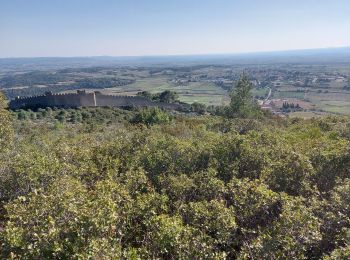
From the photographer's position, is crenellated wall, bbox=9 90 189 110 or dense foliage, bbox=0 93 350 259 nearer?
dense foliage, bbox=0 93 350 259

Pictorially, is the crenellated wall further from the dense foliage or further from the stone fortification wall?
the dense foliage

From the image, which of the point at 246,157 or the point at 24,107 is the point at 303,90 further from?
the point at 246,157

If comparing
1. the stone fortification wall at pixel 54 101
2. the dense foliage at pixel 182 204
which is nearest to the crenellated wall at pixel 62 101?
the stone fortification wall at pixel 54 101

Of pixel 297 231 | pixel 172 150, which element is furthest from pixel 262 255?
pixel 172 150

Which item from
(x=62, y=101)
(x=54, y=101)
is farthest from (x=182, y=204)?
(x=54, y=101)

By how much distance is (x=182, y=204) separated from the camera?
12086 mm

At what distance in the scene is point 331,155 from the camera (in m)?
15.0

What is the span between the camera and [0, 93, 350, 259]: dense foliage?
29.9ft

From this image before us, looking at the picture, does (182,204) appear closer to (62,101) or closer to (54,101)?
(62,101)

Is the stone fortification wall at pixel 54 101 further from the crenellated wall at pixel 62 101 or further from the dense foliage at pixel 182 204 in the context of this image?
the dense foliage at pixel 182 204

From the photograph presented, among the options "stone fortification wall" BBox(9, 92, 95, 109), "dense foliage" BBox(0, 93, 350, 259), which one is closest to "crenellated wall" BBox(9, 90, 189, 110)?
"stone fortification wall" BBox(9, 92, 95, 109)

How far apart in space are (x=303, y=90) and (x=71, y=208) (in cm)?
12964

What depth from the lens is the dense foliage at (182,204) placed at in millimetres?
9117

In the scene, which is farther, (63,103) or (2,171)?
(63,103)
